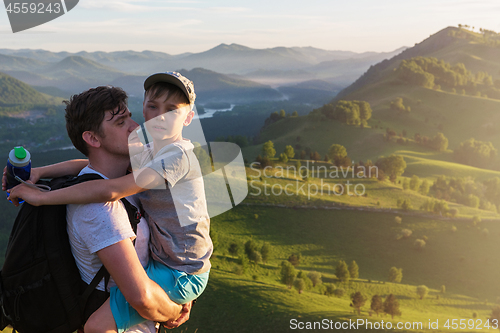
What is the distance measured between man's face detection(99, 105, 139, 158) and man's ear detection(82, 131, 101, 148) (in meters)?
0.04

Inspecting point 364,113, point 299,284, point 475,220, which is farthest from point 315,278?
point 364,113

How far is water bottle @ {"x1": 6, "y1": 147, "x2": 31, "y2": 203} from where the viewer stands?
3588mm

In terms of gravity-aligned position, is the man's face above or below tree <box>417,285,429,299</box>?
above

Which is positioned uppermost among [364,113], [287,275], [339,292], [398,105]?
[398,105]

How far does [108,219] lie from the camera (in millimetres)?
3236

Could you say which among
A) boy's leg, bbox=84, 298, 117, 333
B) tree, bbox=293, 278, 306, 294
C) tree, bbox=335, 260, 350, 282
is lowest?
tree, bbox=335, 260, 350, 282

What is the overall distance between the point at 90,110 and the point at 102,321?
6.75 feet

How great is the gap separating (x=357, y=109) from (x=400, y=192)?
65.2 m

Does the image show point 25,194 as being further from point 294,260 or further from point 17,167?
point 294,260

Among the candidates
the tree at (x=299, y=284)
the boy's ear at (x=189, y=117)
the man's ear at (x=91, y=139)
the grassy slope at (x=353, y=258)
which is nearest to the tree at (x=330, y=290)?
the grassy slope at (x=353, y=258)

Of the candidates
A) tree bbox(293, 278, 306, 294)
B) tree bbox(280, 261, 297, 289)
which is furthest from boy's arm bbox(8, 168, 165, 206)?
tree bbox(280, 261, 297, 289)

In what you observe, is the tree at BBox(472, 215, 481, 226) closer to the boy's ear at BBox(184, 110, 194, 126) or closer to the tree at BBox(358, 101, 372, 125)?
the tree at BBox(358, 101, 372, 125)

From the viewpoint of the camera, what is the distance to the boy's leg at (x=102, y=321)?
3.47 metres

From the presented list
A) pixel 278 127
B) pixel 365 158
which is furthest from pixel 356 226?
pixel 278 127
